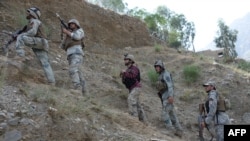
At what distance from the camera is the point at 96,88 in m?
9.61

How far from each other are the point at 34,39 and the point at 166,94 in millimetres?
2699

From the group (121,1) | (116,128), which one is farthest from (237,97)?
(121,1)

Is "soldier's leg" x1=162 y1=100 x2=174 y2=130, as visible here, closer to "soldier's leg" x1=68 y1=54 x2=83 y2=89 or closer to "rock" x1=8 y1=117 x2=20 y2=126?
"soldier's leg" x1=68 y1=54 x2=83 y2=89

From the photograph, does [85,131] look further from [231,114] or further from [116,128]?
[231,114]

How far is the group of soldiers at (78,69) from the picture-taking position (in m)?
7.25

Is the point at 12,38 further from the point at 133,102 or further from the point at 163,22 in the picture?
the point at 163,22

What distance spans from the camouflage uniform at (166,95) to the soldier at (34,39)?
6.87 feet

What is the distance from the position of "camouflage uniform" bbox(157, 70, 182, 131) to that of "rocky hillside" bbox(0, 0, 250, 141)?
0.22 meters

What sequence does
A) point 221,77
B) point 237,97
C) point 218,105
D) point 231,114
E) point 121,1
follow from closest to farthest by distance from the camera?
point 218,105 → point 231,114 → point 237,97 → point 221,77 → point 121,1

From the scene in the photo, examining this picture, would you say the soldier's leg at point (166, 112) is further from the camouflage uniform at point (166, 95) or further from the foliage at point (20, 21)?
the foliage at point (20, 21)

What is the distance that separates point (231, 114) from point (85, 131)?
6.25 m

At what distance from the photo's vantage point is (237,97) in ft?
38.9

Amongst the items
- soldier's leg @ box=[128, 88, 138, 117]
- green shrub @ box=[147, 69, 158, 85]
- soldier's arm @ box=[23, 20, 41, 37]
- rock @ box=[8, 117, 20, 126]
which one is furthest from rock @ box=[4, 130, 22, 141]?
green shrub @ box=[147, 69, 158, 85]

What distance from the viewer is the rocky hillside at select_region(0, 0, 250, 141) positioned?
223 inches
